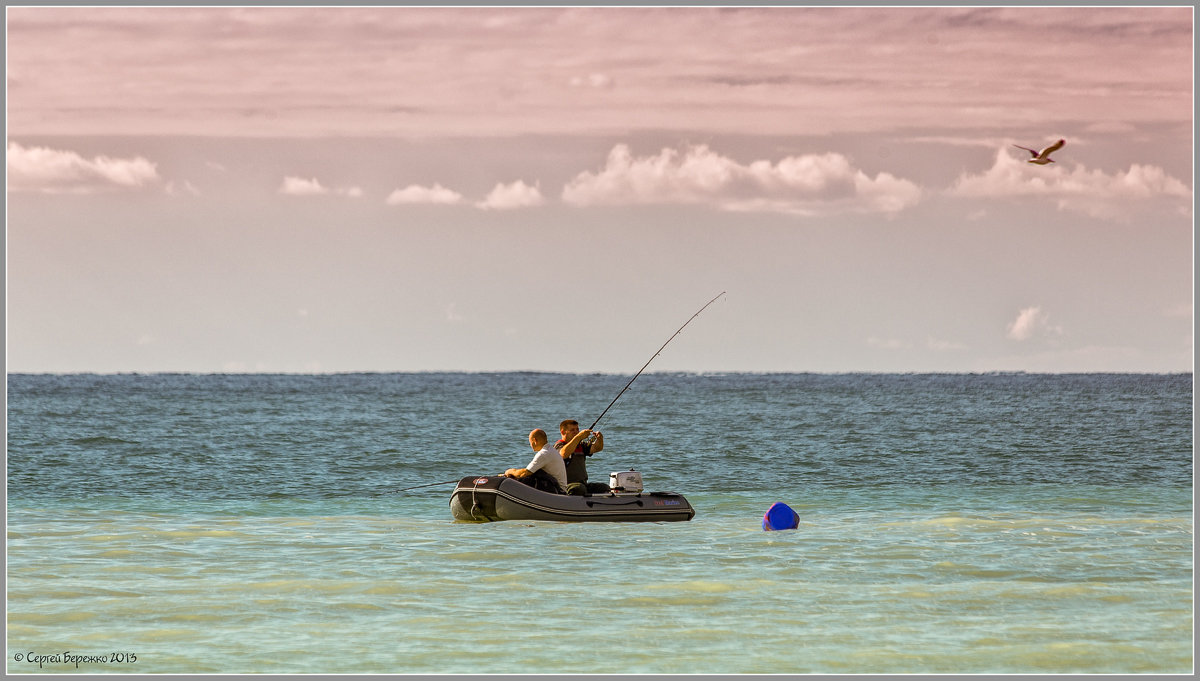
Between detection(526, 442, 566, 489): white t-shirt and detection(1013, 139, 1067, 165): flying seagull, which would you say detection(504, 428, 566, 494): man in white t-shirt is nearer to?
detection(526, 442, 566, 489): white t-shirt

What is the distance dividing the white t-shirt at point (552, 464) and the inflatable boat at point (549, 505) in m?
0.30

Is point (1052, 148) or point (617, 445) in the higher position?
point (1052, 148)

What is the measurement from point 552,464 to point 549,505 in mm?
595

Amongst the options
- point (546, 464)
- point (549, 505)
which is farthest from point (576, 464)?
point (549, 505)

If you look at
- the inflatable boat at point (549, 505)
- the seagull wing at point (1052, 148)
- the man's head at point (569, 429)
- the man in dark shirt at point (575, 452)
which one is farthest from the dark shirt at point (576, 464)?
the seagull wing at point (1052, 148)

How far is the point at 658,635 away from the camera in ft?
37.0

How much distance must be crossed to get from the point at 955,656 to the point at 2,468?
8247 millimetres

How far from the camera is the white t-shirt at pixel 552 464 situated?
1844 centimetres

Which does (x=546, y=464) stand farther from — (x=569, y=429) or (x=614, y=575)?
(x=614, y=575)

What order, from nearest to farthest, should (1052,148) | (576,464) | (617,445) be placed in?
1. (1052,148)
2. (576,464)
3. (617,445)

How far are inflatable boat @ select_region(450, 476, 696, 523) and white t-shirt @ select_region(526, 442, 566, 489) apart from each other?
0.30m

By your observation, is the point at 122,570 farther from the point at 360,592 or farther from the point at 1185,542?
the point at 1185,542

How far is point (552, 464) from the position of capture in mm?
18484

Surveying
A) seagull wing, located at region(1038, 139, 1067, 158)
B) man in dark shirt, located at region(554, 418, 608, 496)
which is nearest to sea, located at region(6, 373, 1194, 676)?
man in dark shirt, located at region(554, 418, 608, 496)
